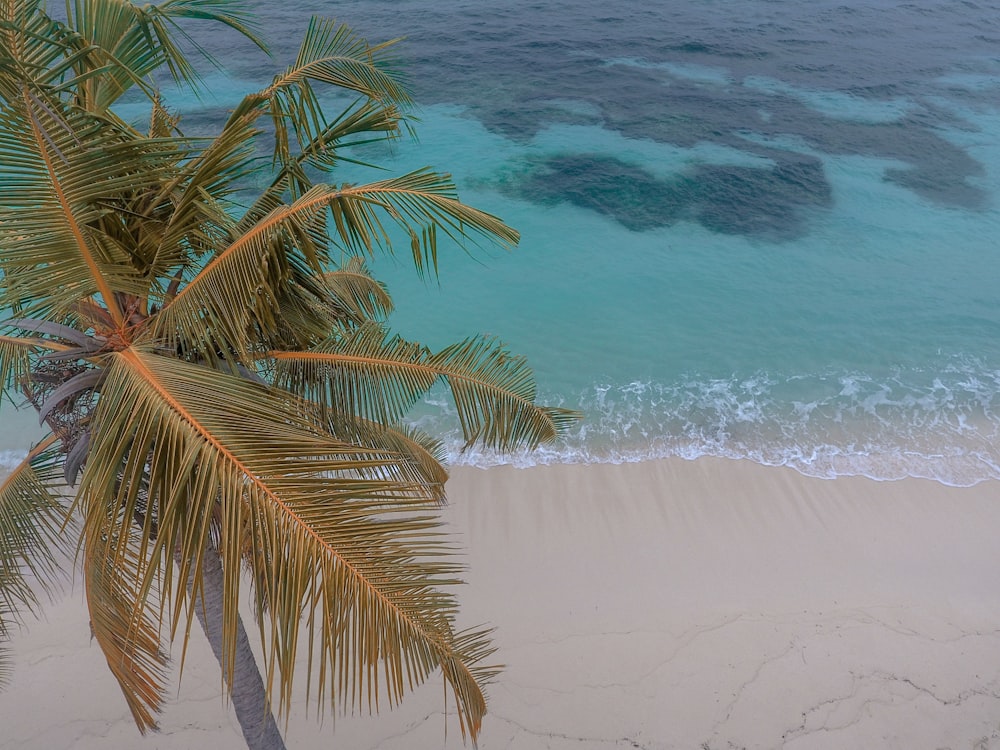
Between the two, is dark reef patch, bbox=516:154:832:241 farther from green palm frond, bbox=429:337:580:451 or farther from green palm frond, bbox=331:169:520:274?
green palm frond, bbox=331:169:520:274

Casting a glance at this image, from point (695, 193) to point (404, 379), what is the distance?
520 inches

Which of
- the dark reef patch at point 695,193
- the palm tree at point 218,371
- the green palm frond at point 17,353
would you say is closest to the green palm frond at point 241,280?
the palm tree at point 218,371

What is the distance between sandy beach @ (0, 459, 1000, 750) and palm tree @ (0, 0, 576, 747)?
2.61m

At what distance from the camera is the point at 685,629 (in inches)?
268

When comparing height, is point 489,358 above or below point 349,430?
above

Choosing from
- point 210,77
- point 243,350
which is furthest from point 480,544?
point 210,77

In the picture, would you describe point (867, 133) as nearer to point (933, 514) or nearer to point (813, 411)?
point (813, 411)


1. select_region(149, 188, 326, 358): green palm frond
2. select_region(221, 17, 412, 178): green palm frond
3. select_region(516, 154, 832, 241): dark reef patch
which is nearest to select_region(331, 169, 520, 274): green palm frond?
select_region(149, 188, 326, 358): green palm frond

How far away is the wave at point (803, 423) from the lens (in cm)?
912

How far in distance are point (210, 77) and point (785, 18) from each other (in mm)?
21411

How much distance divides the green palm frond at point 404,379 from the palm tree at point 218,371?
0.01 m

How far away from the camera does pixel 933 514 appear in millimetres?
8305

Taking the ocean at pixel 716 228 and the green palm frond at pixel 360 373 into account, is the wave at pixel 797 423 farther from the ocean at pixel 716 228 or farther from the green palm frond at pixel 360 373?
the green palm frond at pixel 360 373

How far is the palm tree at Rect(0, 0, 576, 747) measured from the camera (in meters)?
2.40
